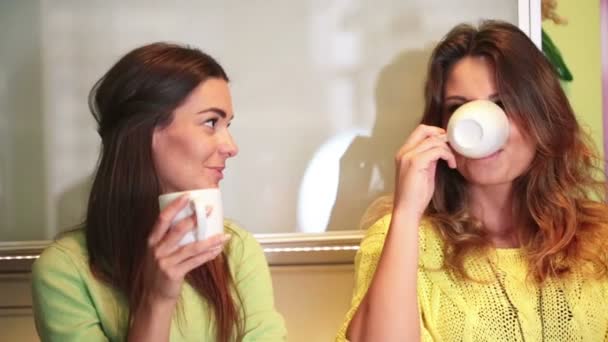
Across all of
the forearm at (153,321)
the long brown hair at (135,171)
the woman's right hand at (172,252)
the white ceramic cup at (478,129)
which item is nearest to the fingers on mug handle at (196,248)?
the woman's right hand at (172,252)

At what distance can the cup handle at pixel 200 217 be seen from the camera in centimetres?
105

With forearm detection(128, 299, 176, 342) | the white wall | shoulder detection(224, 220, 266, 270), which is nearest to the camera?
forearm detection(128, 299, 176, 342)

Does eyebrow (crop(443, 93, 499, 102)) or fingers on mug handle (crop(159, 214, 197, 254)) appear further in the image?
eyebrow (crop(443, 93, 499, 102))

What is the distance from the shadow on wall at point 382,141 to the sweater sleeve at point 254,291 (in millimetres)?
239

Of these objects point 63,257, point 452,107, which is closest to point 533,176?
point 452,107

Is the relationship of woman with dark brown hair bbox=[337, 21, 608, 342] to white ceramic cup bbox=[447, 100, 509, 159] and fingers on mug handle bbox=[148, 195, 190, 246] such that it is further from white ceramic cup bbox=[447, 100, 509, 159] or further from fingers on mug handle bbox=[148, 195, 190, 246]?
fingers on mug handle bbox=[148, 195, 190, 246]

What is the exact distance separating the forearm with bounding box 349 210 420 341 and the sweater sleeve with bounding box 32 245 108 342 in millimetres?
453

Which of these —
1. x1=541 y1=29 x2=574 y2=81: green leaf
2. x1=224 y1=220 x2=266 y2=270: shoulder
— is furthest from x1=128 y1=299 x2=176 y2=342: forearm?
x1=541 y1=29 x2=574 y2=81: green leaf

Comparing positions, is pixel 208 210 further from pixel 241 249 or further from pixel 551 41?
pixel 551 41

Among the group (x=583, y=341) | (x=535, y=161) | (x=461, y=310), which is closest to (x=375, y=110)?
(x=535, y=161)

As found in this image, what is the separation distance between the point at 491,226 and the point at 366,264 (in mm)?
270

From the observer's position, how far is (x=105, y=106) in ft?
4.42

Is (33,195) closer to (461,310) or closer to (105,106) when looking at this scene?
(105,106)

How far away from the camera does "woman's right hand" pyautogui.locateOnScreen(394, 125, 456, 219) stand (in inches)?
50.9
